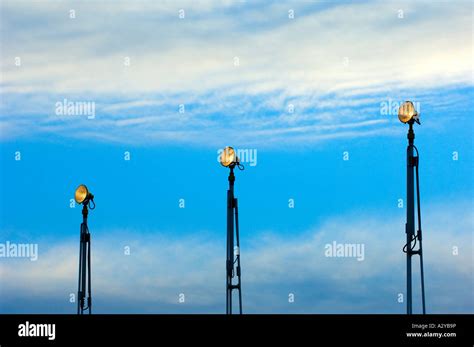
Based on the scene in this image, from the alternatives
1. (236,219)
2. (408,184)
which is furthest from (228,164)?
(408,184)

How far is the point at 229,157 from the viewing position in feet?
95.6

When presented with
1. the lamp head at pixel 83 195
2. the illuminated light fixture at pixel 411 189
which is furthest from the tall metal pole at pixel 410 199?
the lamp head at pixel 83 195

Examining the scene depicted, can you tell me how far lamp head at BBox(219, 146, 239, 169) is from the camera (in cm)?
2912

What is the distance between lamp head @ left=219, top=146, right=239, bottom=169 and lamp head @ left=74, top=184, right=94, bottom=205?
13.2ft
